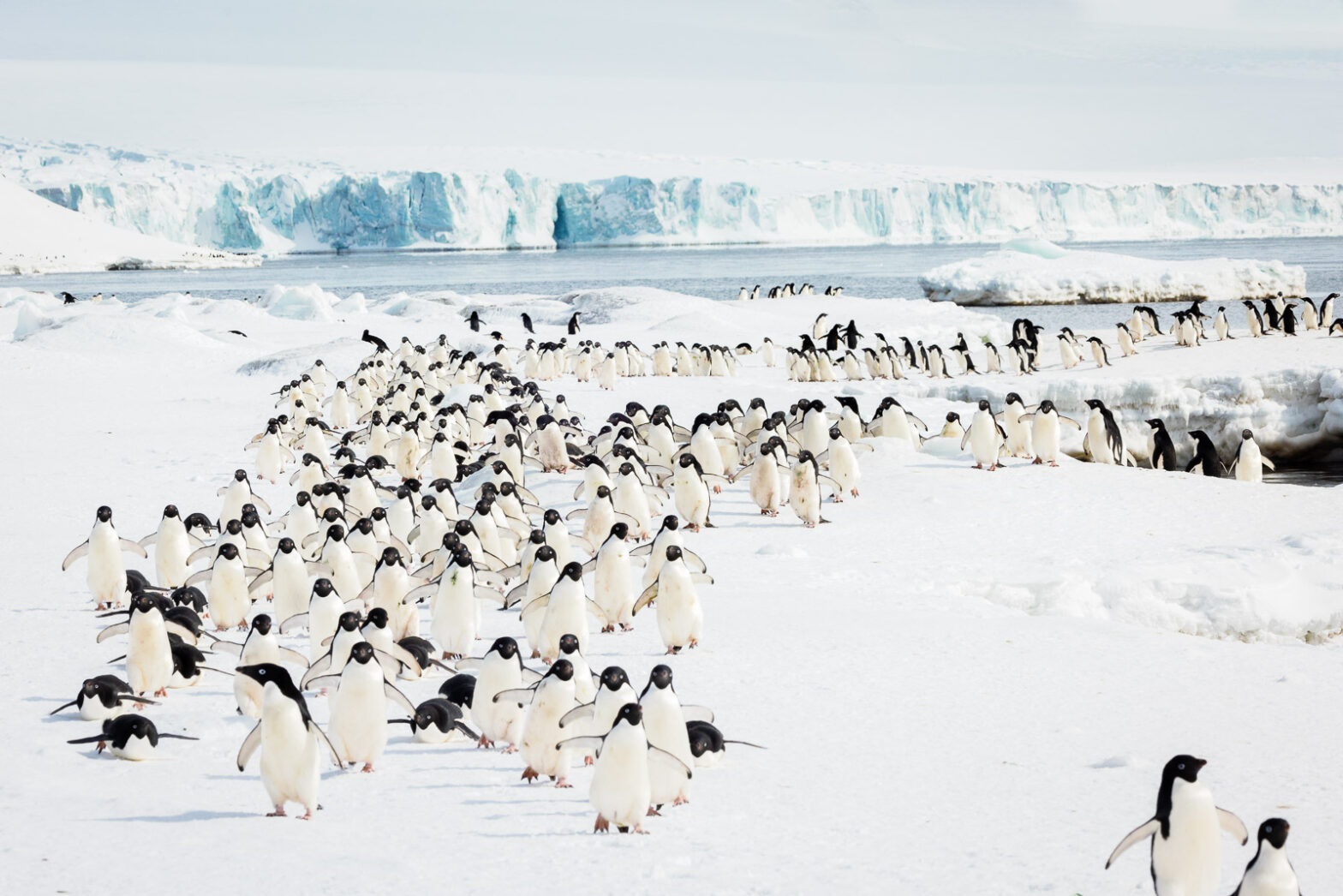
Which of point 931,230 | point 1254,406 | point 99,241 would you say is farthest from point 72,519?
point 931,230

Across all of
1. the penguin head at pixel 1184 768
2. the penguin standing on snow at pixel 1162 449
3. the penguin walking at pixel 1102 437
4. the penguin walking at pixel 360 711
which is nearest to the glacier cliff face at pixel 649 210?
the penguin standing on snow at pixel 1162 449

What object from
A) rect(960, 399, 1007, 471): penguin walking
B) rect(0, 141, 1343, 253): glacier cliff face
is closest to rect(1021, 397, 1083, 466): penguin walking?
rect(960, 399, 1007, 471): penguin walking

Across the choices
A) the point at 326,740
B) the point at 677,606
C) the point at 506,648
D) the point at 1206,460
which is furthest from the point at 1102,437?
the point at 326,740

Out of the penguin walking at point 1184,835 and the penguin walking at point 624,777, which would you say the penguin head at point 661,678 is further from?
the penguin walking at point 1184,835

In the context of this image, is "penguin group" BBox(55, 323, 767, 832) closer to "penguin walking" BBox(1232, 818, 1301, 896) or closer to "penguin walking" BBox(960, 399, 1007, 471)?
"penguin walking" BBox(960, 399, 1007, 471)

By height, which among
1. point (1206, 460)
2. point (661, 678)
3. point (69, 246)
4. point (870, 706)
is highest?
point (69, 246)

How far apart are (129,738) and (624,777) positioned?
1950 millimetres

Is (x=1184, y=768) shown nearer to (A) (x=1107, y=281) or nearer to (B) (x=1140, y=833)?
(B) (x=1140, y=833)

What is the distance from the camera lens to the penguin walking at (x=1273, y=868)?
3.20m

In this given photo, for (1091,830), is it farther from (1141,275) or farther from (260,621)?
(1141,275)

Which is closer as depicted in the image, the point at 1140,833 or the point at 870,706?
the point at 1140,833

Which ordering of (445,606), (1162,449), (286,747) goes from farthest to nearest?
(1162,449) < (445,606) < (286,747)

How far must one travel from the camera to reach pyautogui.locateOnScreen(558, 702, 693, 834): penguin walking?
13.0 ft

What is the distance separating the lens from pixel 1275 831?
3.21 metres
